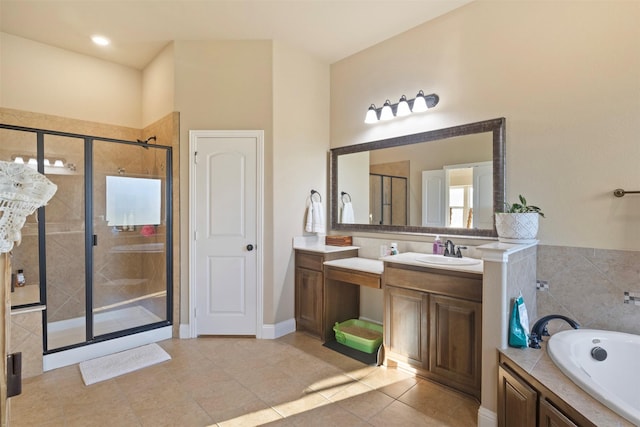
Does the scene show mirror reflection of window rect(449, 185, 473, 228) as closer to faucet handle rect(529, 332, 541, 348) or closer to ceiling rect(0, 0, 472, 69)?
faucet handle rect(529, 332, 541, 348)

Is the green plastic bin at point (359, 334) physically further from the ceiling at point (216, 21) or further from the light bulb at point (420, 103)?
the ceiling at point (216, 21)

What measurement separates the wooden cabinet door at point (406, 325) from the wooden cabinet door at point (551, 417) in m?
0.95

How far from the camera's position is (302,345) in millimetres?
3225

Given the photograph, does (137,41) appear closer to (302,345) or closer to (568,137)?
(302,345)

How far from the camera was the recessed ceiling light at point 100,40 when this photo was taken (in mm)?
3381

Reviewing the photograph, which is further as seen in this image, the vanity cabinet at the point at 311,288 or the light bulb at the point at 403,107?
the vanity cabinet at the point at 311,288

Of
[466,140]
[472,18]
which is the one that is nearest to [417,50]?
[472,18]

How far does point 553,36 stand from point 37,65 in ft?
16.0

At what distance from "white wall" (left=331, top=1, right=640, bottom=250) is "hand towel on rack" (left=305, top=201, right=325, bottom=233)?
1416mm

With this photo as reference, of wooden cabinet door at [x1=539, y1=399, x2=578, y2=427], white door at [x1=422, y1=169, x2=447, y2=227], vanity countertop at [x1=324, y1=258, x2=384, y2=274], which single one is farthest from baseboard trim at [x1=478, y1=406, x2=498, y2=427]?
white door at [x1=422, y1=169, x2=447, y2=227]

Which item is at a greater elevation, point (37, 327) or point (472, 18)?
point (472, 18)

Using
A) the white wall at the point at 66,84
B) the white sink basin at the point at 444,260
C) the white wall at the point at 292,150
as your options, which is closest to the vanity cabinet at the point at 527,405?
the white sink basin at the point at 444,260

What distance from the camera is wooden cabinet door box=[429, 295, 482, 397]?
2.24 m

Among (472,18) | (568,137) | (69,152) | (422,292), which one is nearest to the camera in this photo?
(568,137)
